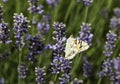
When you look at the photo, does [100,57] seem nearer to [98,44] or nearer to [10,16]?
[98,44]

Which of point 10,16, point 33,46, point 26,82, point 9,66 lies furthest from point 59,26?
point 10,16

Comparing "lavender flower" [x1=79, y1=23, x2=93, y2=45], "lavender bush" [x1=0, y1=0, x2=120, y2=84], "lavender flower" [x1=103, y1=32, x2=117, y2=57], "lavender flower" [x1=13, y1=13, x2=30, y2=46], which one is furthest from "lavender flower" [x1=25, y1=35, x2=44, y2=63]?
"lavender flower" [x1=103, y1=32, x2=117, y2=57]

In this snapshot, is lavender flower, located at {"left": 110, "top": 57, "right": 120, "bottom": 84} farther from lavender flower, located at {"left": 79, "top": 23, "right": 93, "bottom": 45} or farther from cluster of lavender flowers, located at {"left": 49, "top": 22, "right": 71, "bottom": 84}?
cluster of lavender flowers, located at {"left": 49, "top": 22, "right": 71, "bottom": 84}

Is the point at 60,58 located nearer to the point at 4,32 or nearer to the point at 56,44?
the point at 56,44

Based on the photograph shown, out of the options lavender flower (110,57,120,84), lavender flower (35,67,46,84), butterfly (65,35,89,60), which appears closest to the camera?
butterfly (65,35,89,60)

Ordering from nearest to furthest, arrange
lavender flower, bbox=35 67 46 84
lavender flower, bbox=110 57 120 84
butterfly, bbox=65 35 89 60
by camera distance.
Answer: butterfly, bbox=65 35 89 60 → lavender flower, bbox=35 67 46 84 → lavender flower, bbox=110 57 120 84

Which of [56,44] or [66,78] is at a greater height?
[56,44]

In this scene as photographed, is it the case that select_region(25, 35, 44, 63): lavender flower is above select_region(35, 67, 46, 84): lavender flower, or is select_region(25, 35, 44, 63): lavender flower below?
above

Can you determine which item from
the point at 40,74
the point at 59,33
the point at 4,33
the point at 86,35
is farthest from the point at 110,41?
the point at 4,33

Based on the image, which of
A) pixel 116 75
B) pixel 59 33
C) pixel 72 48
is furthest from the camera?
pixel 116 75

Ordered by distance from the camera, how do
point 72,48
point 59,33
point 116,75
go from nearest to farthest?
point 72,48, point 59,33, point 116,75

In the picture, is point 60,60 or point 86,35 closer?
point 60,60
